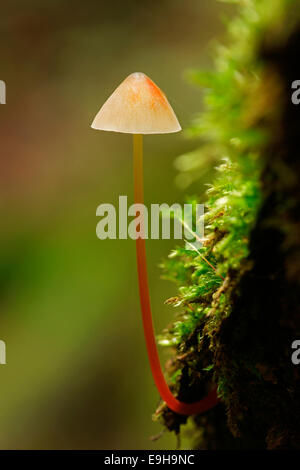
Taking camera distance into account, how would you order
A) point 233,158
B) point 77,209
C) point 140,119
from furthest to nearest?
point 77,209, point 140,119, point 233,158

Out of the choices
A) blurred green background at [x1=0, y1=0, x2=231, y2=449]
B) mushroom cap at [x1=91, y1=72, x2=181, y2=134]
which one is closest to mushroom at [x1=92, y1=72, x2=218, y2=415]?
mushroom cap at [x1=91, y1=72, x2=181, y2=134]

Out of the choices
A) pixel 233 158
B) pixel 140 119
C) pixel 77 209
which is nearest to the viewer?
pixel 233 158

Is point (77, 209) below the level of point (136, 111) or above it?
above

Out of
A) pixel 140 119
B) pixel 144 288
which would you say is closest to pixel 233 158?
pixel 140 119

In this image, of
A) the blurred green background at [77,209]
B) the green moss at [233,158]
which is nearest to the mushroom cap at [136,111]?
the green moss at [233,158]

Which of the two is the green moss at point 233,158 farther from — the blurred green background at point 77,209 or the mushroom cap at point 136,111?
the blurred green background at point 77,209

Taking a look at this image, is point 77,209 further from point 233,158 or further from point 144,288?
point 233,158
